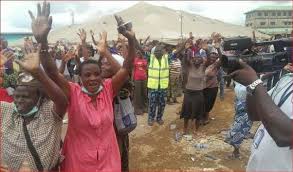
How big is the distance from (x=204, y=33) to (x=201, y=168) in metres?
12.7

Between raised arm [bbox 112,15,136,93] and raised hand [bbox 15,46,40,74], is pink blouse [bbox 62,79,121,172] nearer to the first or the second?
raised arm [bbox 112,15,136,93]

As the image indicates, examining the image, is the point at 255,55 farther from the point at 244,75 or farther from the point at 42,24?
the point at 42,24

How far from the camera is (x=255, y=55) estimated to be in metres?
2.08

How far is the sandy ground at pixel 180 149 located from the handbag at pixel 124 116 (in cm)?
228

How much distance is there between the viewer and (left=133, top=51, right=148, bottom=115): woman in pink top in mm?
9602

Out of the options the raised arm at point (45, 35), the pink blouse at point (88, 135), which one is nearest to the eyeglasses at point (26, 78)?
the raised arm at point (45, 35)

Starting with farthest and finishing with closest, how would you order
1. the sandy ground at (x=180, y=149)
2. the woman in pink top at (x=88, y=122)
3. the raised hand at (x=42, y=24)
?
the sandy ground at (x=180, y=149) → the woman in pink top at (x=88, y=122) → the raised hand at (x=42, y=24)

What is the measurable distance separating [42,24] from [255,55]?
4.84 feet

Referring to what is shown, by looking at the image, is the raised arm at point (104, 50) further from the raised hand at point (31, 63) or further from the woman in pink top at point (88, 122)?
the raised hand at point (31, 63)

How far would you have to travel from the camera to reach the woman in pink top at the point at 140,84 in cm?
960

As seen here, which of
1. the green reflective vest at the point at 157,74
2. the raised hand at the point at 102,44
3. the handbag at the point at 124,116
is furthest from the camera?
the green reflective vest at the point at 157,74

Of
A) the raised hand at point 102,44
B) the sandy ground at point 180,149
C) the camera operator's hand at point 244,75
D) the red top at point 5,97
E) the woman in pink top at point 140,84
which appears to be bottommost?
the sandy ground at point 180,149

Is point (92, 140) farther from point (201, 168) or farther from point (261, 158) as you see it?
point (201, 168)

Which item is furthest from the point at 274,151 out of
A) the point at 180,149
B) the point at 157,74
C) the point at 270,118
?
the point at 157,74
